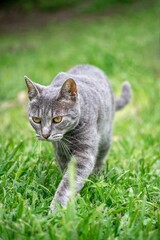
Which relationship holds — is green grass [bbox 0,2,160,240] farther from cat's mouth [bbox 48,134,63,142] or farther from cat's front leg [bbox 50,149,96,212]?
cat's mouth [bbox 48,134,63,142]

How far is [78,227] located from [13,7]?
1775 centimetres

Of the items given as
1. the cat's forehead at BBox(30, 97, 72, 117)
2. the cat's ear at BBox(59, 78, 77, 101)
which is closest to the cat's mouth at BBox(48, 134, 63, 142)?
the cat's forehead at BBox(30, 97, 72, 117)

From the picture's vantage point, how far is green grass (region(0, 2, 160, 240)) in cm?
282

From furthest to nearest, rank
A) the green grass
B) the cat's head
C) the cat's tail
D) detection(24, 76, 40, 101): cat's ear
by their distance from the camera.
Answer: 1. the cat's tail
2. detection(24, 76, 40, 101): cat's ear
3. the cat's head
4. the green grass

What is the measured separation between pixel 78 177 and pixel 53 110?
0.54m

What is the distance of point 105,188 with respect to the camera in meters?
3.55

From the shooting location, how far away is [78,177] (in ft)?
11.7

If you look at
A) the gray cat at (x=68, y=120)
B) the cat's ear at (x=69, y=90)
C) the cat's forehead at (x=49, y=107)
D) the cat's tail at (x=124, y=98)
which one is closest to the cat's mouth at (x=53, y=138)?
the gray cat at (x=68, y=120)

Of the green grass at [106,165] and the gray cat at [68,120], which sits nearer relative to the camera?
the green grass at [106,165]

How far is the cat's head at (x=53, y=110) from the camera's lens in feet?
11.3

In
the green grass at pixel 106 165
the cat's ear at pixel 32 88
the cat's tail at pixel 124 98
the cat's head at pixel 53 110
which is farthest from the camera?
the cat's tail at pixel 124 98

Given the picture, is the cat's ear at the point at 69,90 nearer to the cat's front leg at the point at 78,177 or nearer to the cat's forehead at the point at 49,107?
the cat's forehead at the point at 49,107

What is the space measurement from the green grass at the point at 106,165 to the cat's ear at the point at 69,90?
66cm

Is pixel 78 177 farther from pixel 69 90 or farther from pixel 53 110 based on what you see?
pixel 69 90
